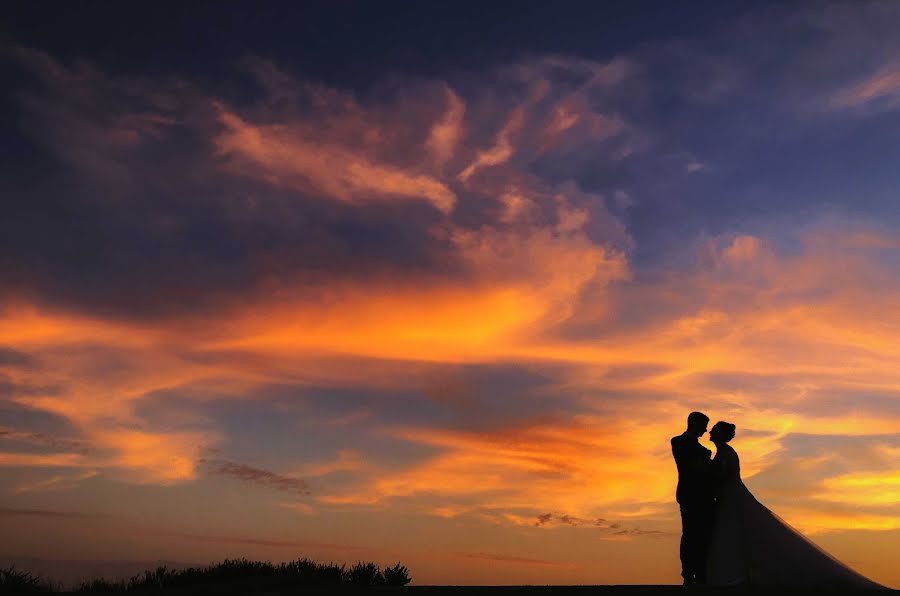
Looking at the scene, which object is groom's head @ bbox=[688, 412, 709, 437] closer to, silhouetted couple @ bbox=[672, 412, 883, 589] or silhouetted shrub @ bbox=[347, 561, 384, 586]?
silhouetted couple @ bbox=[672, 412, 883, 589]

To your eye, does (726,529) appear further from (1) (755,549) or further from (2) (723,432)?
(2) (723,432)

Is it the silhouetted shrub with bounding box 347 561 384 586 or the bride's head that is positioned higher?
the bride's head

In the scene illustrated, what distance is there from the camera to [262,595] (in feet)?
49.6

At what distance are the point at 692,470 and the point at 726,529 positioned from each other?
4.36 feet

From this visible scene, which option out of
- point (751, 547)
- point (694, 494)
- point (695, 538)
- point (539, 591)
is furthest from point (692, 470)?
point (539, 591)

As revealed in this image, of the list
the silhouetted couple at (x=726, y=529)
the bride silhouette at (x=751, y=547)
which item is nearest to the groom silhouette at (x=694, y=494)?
the silhouetted couple at (x=726, y=529)

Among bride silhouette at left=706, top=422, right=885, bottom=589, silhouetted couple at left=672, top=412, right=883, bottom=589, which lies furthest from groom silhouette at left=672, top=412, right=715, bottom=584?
bride silhouette at left=706, top=422, right=885, bottom=589

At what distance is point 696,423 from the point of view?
50.2ft

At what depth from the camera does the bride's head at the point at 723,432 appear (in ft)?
51.3

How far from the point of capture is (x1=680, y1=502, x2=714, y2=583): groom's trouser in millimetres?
15258

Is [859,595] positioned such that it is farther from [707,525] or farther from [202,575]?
[202,575]

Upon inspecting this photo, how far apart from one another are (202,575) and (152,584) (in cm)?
124

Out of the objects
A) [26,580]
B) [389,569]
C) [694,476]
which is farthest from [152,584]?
[694,476]

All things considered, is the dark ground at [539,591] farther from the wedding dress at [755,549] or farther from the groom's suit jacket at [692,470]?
the groom's suit jacket at [692,470]
